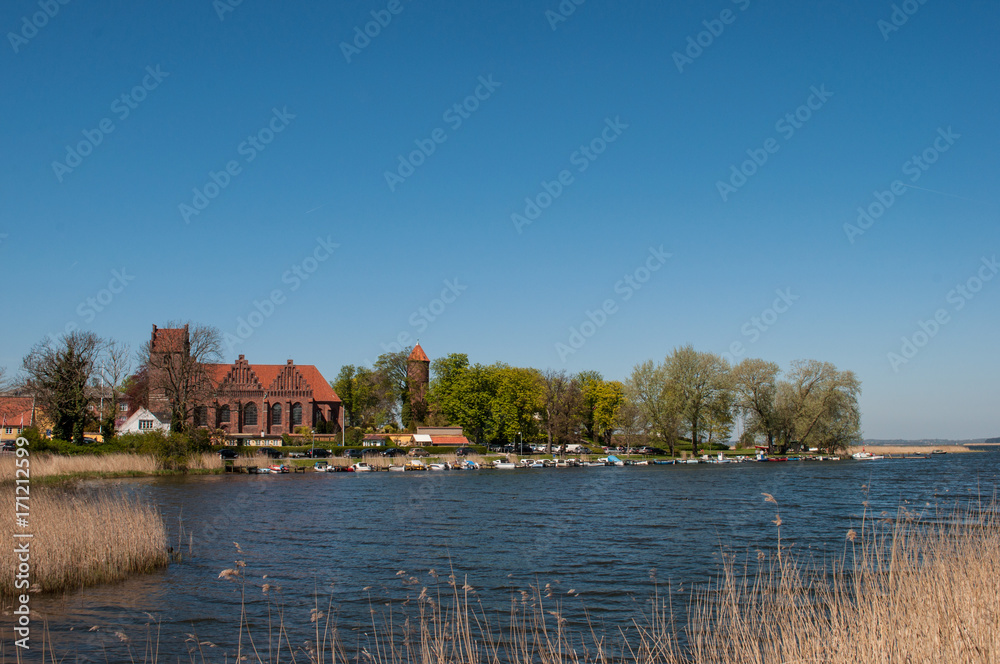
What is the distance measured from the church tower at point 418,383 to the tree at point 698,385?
44224mm

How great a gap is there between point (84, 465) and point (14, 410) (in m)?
38.6

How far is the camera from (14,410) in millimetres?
76438

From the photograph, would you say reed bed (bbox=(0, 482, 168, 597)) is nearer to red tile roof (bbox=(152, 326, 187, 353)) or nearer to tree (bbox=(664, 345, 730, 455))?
red tile roof (bbox=(152, 326, 187, 353))

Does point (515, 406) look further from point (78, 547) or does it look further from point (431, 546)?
point (78, 547)

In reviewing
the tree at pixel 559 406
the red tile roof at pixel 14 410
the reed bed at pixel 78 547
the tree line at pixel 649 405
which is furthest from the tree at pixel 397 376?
the reed bed at pixel 78 547

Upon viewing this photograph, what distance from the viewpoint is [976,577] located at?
10492 millimetres

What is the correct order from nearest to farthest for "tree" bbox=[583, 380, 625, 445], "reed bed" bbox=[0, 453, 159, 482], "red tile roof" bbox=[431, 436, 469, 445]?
"reed bed" bbox=[0, 453, 159, 482], "red tile roof" bbox=[431, 436, 469, 445], "tree" bbox=[583, 380, 625, 445]

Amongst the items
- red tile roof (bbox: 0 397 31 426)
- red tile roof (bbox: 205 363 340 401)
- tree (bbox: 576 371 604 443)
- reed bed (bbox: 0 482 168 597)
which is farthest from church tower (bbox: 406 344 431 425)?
reed bed (bbox: 0 482 168 597)

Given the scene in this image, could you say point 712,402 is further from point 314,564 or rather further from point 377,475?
point 314,564

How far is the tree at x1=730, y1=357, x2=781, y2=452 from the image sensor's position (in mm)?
88875

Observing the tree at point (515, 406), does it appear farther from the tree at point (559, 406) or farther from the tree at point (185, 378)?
the tree at point (185, 378)

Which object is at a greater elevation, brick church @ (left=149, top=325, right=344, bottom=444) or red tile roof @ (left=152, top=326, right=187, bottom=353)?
red tile roof @ (left=152, top=326, right=187, bottom=353)

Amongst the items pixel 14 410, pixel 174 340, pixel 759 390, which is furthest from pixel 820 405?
pixel 14 410

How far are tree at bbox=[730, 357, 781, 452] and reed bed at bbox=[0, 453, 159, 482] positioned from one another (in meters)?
67.0
